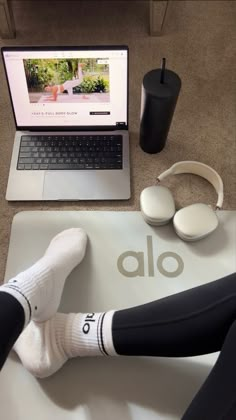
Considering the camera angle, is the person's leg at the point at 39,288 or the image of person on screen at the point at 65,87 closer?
the person's leg at the point at 39,288

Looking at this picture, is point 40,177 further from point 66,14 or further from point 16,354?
point 66,14

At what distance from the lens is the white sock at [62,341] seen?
778 millimetres

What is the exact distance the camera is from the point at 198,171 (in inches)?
41.2

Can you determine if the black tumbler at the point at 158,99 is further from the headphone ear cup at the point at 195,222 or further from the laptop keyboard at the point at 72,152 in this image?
the headphone ear cup at the point at 195,222

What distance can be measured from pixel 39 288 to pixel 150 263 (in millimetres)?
264

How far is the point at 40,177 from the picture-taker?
40.3 inches

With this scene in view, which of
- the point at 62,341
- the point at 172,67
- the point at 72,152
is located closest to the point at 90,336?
the point at 62,341

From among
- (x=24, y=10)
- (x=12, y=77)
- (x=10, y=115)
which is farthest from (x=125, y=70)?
(x=24, y=10)

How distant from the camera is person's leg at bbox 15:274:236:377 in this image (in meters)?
0.72

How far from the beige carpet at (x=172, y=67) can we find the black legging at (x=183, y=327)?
31 cm

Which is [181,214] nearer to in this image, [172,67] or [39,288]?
[39,288]

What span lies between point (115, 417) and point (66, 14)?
1175mm

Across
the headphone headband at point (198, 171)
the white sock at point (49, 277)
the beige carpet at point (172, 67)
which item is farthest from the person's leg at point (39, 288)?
the headphone headband at point (198, 171)

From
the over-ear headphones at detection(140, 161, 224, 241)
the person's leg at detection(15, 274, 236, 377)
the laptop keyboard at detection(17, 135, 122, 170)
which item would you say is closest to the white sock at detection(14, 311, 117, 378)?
Result: the person's leg at detection(15, 274, 236, 377)
